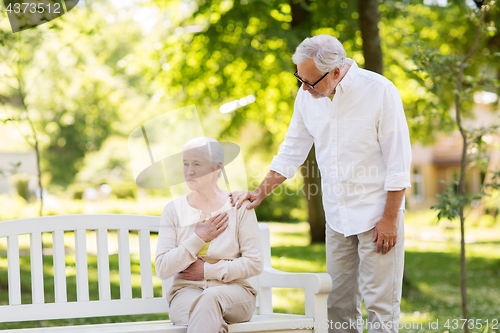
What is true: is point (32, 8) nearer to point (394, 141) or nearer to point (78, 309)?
point (78, 309)

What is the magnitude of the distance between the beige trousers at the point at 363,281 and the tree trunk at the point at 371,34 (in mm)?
3841

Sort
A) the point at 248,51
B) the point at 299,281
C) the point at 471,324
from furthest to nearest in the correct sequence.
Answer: the point at 248,51, the point at 471,324, the point at 299,281

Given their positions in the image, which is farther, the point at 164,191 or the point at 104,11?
the point at 104,11

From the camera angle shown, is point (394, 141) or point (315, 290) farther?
point (315, 290)

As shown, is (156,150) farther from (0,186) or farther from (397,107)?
(0,186)

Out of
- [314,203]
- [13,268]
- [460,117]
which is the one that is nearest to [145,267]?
[13,268]

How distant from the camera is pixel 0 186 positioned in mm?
29484

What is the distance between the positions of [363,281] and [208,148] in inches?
42.7

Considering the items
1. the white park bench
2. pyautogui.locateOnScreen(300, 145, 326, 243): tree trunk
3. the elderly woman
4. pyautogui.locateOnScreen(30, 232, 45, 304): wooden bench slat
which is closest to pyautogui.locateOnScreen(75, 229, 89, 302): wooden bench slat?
the white park bench

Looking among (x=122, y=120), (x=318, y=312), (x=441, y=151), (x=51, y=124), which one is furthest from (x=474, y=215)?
(x=51, y=124)

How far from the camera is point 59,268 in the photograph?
2.93 meters

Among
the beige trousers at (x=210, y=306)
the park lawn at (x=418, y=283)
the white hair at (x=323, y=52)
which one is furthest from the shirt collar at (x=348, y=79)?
the park lawn at (x=418, y=283)

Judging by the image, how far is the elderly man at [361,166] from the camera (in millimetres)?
2555

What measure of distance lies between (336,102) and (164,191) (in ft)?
3.42
